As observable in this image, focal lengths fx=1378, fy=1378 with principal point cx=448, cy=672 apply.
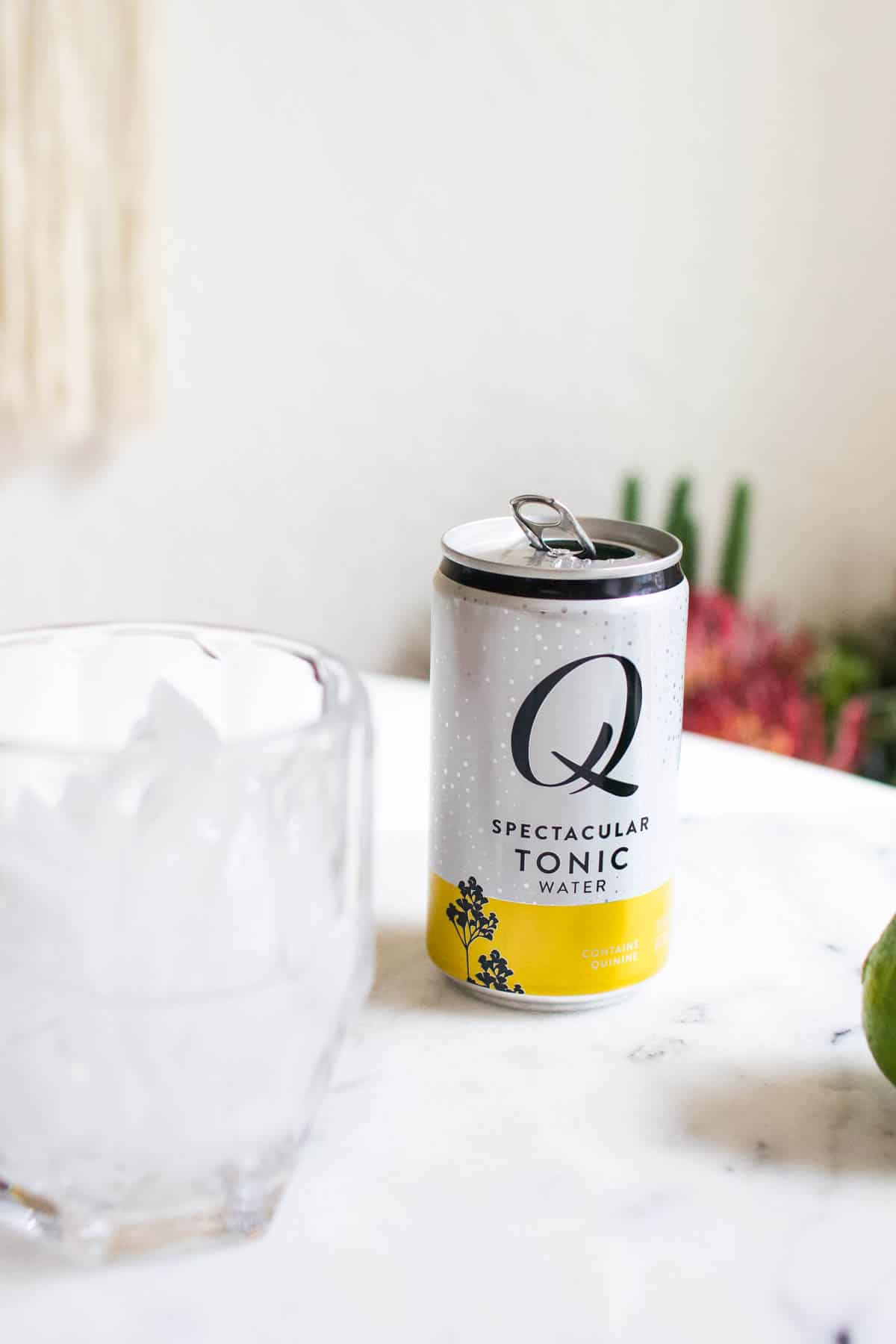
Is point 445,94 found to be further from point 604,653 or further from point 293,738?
point 293,738

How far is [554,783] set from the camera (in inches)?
19.2

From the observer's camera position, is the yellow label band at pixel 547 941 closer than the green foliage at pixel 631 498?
Yes

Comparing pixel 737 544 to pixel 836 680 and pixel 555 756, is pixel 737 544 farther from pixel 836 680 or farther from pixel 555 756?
pixel 555 756

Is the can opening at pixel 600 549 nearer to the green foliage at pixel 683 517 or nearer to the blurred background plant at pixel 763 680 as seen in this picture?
the blurred background plant at pixel 763 680

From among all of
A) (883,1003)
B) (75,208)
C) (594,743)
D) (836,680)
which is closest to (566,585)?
(594,743)

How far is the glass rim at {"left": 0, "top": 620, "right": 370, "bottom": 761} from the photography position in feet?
1.16

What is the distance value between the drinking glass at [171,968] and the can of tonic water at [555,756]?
0.09 m

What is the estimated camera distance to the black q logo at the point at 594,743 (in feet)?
1.57

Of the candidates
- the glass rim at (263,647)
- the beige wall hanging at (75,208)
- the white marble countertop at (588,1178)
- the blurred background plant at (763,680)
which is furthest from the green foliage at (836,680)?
the glass rim at (263,647)

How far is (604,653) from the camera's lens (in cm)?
47

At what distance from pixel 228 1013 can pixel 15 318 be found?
1.18m

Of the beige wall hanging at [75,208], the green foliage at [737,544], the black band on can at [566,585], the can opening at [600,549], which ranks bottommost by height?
the green foliage at [737,544]

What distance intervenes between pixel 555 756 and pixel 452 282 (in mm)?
1316

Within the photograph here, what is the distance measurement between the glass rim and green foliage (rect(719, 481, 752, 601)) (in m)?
1.39
